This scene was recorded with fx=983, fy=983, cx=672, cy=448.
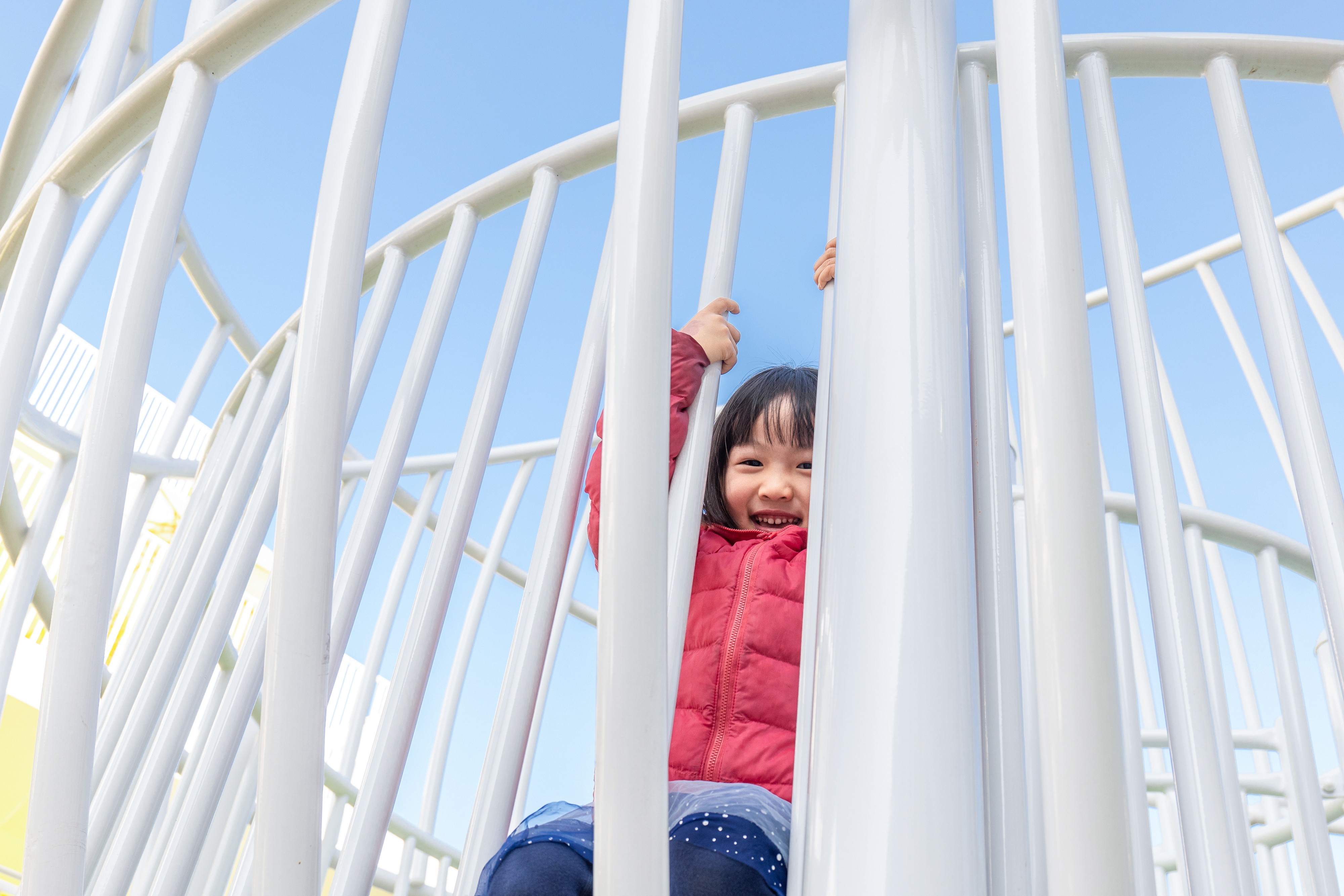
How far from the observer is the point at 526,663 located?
1.81ft

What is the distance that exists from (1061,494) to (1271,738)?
4.86ft

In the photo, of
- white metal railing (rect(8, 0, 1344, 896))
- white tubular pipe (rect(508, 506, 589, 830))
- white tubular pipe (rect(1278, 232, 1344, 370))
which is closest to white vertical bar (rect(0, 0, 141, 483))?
white metal railing (rect(8, 0, 1344, 896))

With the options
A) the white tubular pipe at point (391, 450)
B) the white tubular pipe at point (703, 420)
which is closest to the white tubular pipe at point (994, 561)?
the white tubular pipe at point (703, 420)

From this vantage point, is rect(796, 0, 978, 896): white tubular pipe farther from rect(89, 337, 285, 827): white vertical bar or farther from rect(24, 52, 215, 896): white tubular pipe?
rect(89, 337, 285, 827): white vertical bar

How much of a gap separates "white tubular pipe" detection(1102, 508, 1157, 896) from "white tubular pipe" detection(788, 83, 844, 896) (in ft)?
0.36

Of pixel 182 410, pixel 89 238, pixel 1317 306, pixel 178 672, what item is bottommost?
pixel 178 672

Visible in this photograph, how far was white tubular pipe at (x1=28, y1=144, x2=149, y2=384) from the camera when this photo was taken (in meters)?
0.94

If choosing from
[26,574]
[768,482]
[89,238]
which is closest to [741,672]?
[768,482]

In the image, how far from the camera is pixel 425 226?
0.92 metres

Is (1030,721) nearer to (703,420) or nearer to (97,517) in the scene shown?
(703,420)

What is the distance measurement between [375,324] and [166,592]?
38cm

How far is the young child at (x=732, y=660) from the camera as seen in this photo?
0.61 m

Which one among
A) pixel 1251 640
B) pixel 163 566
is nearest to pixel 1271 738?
pixel 1251 640

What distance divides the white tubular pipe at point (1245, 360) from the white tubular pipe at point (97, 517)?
1.05 metres
